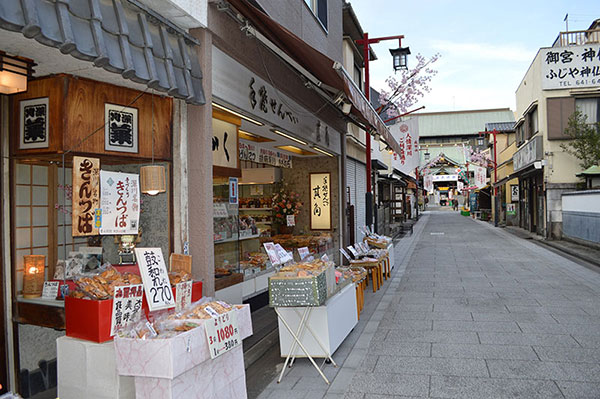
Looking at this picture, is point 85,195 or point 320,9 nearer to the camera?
point 85,195

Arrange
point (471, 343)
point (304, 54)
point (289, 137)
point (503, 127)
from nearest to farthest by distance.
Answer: point (471, 343) → point (304, 54) → point (289, 137) → point (503, 127)

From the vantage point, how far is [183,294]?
5.07 m

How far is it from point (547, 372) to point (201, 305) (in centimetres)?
423

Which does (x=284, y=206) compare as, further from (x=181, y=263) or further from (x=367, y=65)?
(x=181, y=263)

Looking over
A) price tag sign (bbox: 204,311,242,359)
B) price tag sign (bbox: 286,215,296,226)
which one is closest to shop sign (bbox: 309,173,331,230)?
price tag sign (bbox: 286,215,296,226)

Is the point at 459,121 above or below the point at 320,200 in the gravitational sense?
above

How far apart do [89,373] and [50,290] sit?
144 centimetres

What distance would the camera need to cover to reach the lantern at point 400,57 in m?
16.1

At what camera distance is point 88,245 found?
6.04 meters

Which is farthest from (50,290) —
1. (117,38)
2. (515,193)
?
(515,193)

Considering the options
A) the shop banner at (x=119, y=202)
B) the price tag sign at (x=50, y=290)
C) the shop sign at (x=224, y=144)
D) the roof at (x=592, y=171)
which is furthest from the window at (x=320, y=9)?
the roof at (x=592, y=171)

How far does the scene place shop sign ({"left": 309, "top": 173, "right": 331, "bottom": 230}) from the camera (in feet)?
46.1

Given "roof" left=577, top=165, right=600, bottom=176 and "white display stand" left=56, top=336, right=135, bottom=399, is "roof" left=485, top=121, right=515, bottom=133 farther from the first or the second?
"white display stand" left=56, top=336, right=135, bottom=399

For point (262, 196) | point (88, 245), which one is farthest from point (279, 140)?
point (88, 245)
